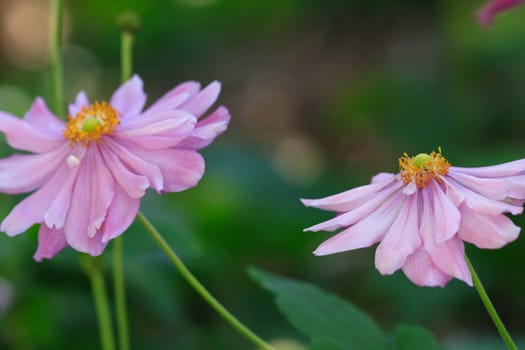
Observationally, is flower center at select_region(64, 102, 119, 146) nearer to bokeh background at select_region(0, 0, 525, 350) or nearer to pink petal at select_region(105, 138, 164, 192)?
pink petal at select_region(105, 138, 164, 192)

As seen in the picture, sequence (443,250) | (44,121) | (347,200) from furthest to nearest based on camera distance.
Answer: (44,121) < (347,200) < (443,250)

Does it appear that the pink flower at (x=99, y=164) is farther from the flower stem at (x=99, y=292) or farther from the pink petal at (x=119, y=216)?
the flower stem at (x=99, y=292)

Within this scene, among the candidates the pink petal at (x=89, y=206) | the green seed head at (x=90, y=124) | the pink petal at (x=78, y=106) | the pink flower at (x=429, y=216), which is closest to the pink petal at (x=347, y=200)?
the pink flower at (x=429, y=216)

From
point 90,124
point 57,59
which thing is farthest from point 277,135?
point 90,124

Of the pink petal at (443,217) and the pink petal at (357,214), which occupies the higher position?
the pink petal at (357,214)

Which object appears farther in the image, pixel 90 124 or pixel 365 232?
pixel 90 124

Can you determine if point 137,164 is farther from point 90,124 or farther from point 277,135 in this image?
point 277,135
